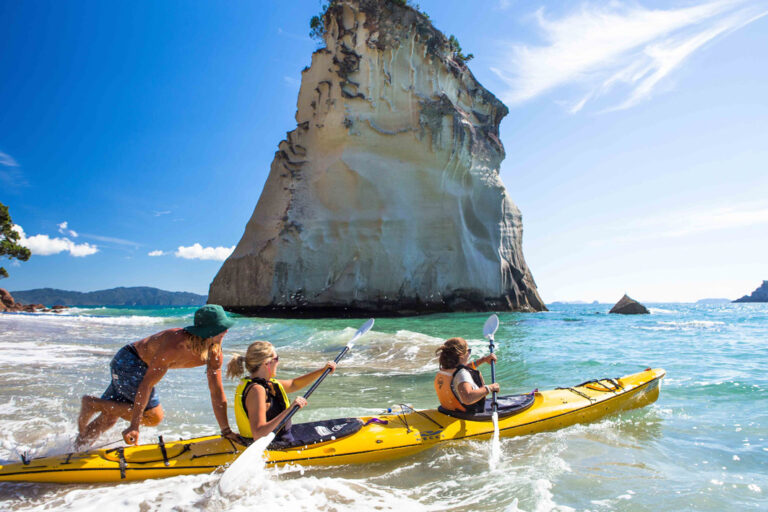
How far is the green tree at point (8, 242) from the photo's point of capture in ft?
82.9

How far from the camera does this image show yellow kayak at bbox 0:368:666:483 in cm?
277

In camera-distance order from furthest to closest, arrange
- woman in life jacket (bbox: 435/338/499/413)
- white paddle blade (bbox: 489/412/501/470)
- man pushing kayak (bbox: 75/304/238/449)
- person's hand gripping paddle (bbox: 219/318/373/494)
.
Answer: woman in life jacket (bbox: 435/338/499/413) → white paddle blade (bbox: 489/412/501/470) → man pushing kayak (bbox: 75/304/238/449) → person's hand gripping paddle (bbox: 219/318/373/494)

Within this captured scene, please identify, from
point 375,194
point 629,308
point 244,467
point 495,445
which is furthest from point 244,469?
point 629,308

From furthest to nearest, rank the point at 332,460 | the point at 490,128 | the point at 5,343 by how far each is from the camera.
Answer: the point at 490,128 < the point at 5,343 < the point at 332,460

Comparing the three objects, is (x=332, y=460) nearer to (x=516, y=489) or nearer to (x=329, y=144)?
(x=516, y=489)

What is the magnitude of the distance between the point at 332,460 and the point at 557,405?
2.26 metres

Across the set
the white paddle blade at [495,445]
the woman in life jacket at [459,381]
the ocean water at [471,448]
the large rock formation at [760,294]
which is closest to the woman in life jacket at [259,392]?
the ocean water at [471,448]

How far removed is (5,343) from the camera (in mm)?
9289

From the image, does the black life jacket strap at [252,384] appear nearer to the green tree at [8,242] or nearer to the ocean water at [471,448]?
the ocean water at [471,448]

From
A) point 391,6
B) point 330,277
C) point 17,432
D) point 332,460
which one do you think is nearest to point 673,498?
point 332,460

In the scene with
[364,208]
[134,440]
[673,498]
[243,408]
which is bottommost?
[673,498]

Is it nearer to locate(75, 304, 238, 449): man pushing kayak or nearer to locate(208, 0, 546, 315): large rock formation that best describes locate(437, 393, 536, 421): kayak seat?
locate(75, 304, 238, 449): man pushing kayak

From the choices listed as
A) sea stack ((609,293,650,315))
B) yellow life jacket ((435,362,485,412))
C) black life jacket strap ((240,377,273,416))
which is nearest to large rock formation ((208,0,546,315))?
sea stack ((609,293,650,315))

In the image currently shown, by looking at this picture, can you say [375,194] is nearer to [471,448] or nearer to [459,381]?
[459,381]
